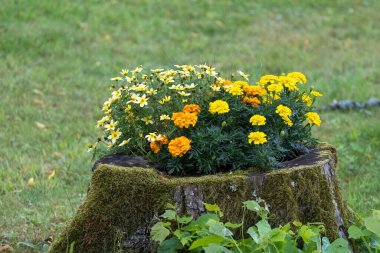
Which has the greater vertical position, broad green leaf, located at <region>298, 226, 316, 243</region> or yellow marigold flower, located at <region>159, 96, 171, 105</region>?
yellow marigold flower, located at <region>159, 96, 171, 105</region>

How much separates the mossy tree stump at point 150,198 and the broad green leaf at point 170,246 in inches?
5.2

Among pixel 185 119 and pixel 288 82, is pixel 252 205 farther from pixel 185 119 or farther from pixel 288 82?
pixel 288 82

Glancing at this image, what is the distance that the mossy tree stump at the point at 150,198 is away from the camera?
3.50 m

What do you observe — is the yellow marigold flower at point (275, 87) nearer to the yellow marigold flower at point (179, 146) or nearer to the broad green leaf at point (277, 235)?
the yellow marigold flower at point (179, 146)

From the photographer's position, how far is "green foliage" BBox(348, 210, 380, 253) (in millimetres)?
3557

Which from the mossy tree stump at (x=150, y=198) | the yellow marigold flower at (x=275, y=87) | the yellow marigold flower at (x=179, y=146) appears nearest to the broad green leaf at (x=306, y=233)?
the mossy tree stump at (x=150, y=198)

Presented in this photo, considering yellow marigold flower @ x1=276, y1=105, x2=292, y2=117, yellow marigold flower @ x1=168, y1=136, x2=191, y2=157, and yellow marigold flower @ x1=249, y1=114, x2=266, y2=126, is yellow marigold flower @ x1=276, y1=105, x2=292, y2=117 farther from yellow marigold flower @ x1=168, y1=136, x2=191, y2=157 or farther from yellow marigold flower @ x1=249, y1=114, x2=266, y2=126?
yellow marigold flower @ x1=168, y1=136, x2=191, y2=157

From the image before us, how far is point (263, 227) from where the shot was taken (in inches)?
129

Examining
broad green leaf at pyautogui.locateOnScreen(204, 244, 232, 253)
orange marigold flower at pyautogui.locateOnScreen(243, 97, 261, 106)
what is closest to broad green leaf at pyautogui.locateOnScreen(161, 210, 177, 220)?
broad green leaf at pyautogui.locateOnScreen(204, 244, 232, 253)

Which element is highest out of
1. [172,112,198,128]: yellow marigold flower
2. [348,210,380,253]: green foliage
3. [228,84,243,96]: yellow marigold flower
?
[228,84,243,96]: yellow marigold flower

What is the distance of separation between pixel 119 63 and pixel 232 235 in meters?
6.05

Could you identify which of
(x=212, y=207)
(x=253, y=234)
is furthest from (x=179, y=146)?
(x=253, y=234)

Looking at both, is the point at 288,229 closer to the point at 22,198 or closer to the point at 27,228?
the point at 27,228

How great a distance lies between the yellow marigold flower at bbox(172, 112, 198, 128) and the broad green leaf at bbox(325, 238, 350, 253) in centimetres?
95
